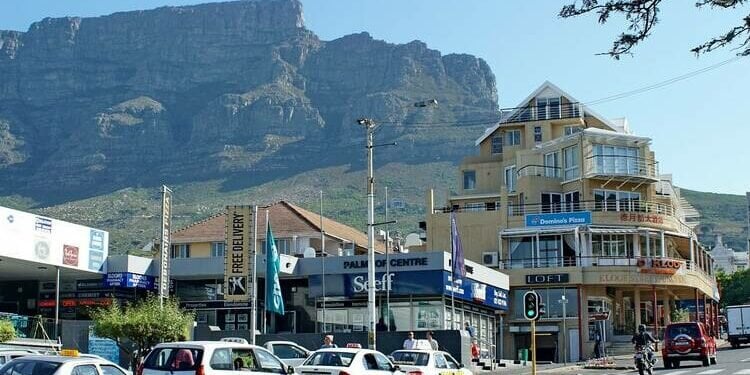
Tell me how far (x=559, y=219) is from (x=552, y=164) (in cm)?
690

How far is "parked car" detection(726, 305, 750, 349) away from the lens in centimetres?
5816

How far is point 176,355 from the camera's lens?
21.8 meters

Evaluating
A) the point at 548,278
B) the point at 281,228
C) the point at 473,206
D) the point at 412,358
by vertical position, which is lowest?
the point at 412,358

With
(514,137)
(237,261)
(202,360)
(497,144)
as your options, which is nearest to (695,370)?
(237,261)

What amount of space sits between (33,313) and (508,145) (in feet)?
129

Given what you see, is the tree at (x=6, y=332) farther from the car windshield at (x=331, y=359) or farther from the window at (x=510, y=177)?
the window at (x=510, y=177)

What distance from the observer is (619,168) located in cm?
6950

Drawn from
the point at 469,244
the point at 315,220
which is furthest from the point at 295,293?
the point at 469,244

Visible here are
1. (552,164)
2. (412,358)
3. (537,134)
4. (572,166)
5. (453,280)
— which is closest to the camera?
(412,358)

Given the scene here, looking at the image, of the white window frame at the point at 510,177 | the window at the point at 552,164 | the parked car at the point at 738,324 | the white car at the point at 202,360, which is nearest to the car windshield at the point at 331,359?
the white car at the point at 202,360

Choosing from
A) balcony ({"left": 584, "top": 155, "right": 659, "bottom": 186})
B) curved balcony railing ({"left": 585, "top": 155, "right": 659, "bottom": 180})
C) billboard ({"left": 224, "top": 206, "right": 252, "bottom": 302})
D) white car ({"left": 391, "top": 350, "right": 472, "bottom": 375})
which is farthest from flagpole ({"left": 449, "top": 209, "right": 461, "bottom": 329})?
curved balcony railing ({"left": 585, "top": 155, "right": 659, "bottom": 180})

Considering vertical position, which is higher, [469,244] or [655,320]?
[469,244]

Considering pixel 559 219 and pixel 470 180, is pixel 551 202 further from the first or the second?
pixel 470 180

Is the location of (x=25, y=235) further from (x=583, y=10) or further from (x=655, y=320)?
(x=655, y=320)
